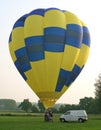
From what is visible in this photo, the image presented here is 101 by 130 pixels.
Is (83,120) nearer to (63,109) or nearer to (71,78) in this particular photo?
(71,78)

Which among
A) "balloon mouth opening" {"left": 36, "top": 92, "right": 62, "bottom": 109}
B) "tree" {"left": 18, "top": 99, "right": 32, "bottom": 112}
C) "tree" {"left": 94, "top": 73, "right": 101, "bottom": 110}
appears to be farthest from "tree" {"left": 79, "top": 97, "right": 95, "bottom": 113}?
"balloon mouth opening" {"left": 36, "top": 92, "right": 62, "bottom": 109}

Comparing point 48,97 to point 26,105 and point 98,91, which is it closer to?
point 98,91

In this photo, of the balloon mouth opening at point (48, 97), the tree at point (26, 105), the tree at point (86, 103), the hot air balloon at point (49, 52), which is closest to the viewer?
the hot air balloon at point (49, 52)

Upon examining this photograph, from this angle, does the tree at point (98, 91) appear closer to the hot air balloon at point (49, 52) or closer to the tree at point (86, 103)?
the tree at point (86, 103)

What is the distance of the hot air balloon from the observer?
119 feet

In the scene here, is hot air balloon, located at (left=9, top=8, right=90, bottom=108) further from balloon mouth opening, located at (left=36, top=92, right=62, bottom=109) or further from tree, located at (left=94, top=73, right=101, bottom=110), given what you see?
tree, located at (left=94, top=73, right=101, bottom=110)

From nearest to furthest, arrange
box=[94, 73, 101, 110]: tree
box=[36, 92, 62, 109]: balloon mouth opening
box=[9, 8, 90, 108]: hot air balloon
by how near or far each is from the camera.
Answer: box=[9, 8, 90, 108]: hot air balloon < box=[36, 92, 62, 109]: balloon mouth opening < box=[94, 73, 101, 110]: tree

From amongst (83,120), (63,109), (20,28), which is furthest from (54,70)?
(63,109)

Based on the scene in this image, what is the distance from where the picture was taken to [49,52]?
3631cm

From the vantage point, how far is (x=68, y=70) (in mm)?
36875

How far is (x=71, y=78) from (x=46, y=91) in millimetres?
2904

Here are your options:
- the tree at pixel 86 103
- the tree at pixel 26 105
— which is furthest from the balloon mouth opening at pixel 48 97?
the tree at pixel 26 105

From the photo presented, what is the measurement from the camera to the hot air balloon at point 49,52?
36281mm

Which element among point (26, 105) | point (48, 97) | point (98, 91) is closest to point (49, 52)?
point (48, 97)
